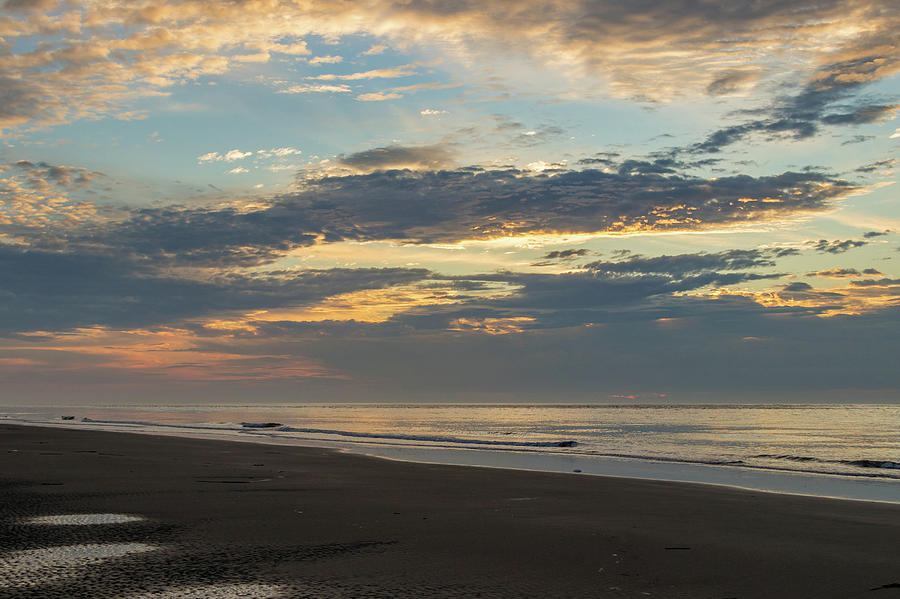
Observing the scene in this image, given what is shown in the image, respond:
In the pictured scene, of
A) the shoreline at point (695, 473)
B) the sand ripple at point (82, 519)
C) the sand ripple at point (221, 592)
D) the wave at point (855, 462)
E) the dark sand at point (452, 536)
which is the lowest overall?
the wave at point (855, 462)

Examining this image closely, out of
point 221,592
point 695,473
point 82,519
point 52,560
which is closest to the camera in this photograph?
point 221,592

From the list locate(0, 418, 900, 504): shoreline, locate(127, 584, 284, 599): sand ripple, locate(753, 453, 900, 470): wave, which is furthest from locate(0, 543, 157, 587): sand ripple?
locate(753, 453, 900, 470): wave

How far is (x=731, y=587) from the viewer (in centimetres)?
629

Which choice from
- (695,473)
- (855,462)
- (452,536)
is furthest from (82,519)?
(855,462)

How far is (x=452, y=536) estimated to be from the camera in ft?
28.3

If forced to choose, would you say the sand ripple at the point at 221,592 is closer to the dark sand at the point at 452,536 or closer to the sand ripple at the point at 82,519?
the dark sand at the point at 452,536

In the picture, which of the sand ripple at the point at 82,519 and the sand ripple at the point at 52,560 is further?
the sand ripple at the point at 82,519

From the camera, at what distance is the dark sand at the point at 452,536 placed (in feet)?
20.2

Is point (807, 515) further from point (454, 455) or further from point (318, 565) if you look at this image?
point (454, 455)

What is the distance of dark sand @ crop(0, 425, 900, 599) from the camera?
6.15 meters

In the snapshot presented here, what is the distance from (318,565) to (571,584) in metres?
2.43

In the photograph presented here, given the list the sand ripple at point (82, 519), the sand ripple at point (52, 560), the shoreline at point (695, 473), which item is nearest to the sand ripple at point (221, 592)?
the sand ripple at point (52, 560)

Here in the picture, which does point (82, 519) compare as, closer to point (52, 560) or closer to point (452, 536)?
point (52, 560)

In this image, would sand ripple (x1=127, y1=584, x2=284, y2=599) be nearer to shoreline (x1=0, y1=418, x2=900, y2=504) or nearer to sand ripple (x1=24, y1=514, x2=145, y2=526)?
sand ripple (x1=24, y1=514, x2=145, y2=526)
